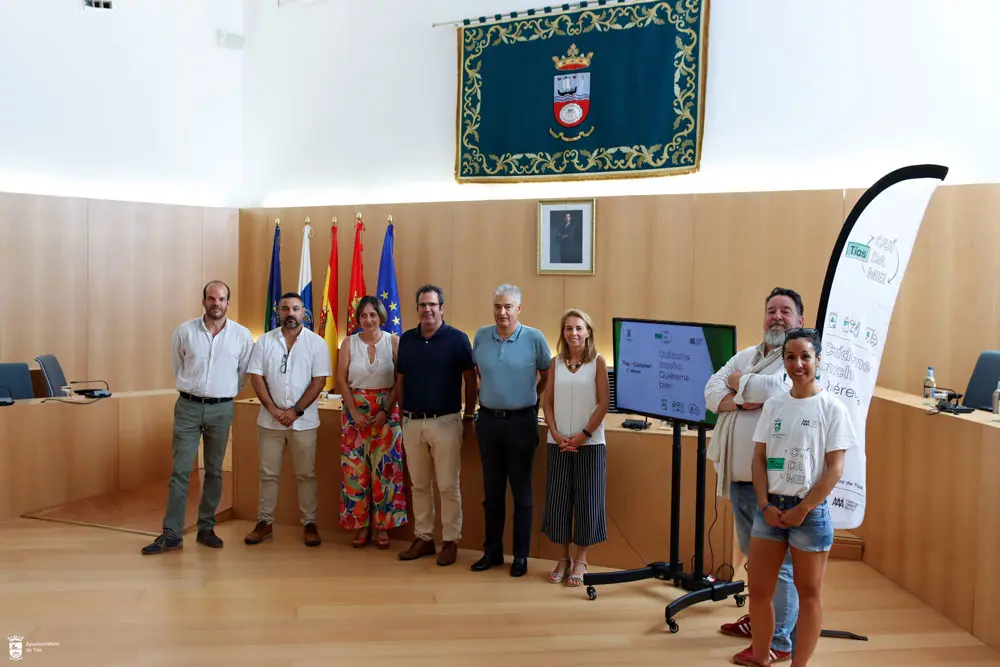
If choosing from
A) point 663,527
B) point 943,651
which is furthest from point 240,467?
point 943,651

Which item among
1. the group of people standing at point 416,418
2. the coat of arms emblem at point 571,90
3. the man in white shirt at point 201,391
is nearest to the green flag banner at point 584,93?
the coat of arms emblem at point 571,90

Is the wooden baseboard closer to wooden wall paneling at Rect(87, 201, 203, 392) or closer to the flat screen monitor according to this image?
the flat screen monitor

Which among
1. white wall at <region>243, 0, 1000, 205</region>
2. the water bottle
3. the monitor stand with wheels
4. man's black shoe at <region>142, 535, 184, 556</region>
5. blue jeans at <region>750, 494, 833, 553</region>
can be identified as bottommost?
man's black shoe at <region>142, 535, 184, 556</region>

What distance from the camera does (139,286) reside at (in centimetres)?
666

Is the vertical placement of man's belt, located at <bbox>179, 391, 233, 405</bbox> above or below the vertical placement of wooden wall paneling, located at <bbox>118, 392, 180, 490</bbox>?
above

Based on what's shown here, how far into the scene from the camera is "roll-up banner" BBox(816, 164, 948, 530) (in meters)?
3.39

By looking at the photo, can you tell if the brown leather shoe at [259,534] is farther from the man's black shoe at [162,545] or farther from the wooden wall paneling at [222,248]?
the wooden wall paneling at [222,248]

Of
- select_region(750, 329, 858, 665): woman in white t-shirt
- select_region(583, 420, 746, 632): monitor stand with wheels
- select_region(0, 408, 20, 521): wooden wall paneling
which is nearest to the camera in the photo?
select_region(750, 329, 858, 665): woman in white t-shirt

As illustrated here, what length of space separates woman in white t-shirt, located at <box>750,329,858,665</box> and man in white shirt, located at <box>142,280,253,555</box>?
3216mm

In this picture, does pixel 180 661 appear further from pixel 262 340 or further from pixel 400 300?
pixel 400 300

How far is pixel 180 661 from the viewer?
11.0 feet

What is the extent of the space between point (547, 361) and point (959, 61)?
322cm

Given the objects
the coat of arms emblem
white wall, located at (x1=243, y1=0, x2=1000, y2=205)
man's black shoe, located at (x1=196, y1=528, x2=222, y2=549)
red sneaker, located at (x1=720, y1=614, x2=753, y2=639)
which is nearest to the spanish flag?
white wall, located at (x1=243, y1=0, x2=1000, y2=205)

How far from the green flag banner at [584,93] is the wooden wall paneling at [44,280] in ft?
10.2
